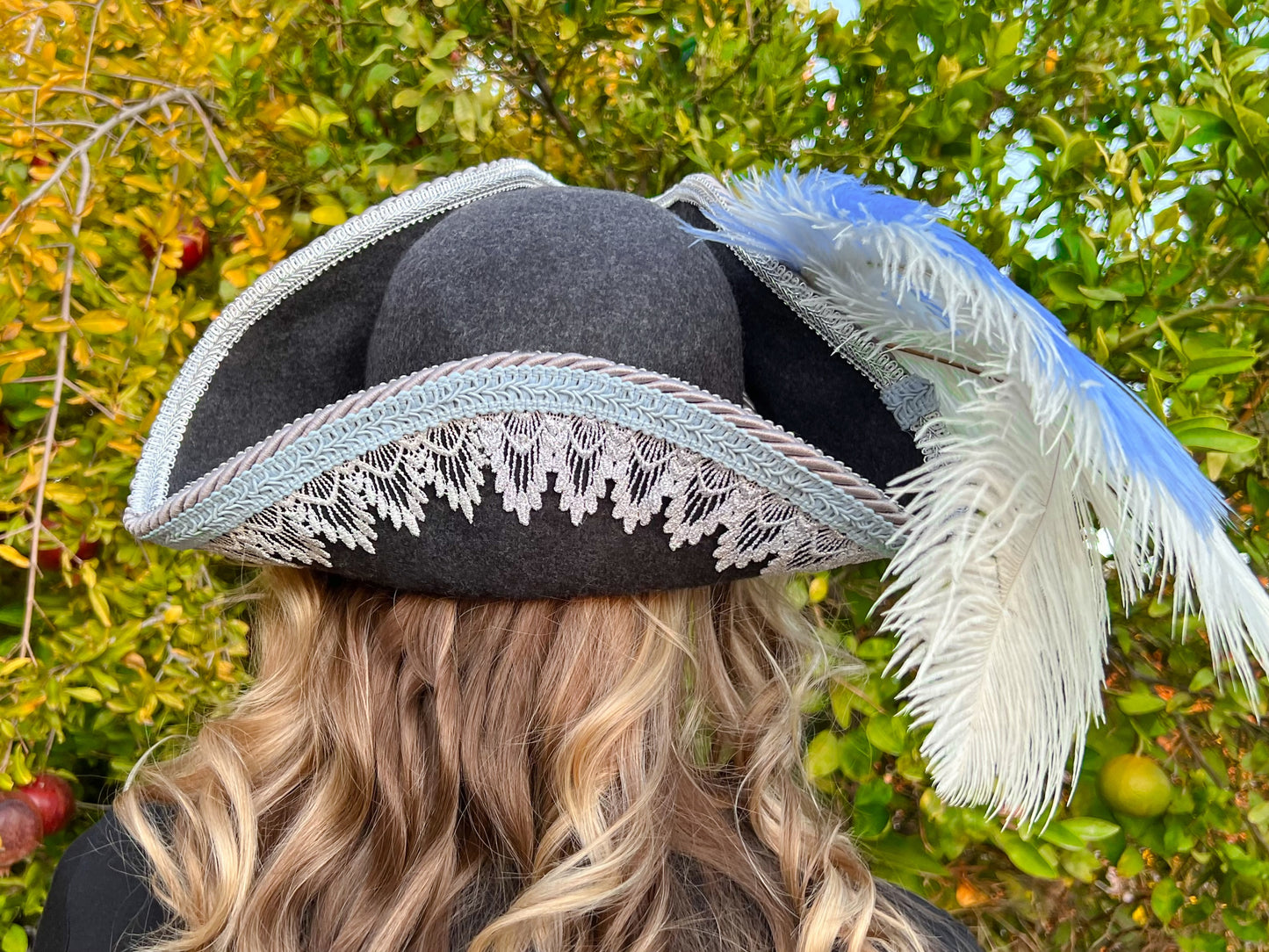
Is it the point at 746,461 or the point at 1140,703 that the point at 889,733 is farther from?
the point at 746,461

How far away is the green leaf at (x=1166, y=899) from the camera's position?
4.13 feet

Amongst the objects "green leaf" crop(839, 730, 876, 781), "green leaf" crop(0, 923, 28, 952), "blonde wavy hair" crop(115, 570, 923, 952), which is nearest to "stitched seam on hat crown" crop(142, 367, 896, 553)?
"blonde wavy hair" crop(115, 570, 923, 952)

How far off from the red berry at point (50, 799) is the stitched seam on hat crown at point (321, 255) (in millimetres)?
754

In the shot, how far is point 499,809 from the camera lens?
1005 mm

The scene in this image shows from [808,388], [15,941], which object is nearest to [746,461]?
[808,388]

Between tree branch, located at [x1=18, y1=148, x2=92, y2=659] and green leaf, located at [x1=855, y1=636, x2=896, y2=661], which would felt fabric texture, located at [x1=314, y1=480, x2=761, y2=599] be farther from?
tree branch, located at [x1=18, y1=148, x2=92, y2=659]

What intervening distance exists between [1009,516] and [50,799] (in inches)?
60.1

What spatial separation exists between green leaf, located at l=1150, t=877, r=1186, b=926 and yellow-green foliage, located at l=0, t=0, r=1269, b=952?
0.04 m

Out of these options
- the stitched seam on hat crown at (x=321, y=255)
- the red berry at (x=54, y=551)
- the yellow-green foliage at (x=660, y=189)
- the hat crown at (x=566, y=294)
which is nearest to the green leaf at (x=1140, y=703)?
the yellow-green foliage at (x=660, y=189)

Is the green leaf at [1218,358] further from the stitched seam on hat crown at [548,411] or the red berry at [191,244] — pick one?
the red berry at [191,244]

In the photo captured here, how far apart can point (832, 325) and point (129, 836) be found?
1.09 m

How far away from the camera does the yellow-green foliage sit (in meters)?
1.11

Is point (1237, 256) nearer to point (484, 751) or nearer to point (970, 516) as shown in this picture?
point (970, 516)

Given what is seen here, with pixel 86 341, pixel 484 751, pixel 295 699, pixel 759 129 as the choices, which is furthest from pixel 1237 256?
pixel 86 341
